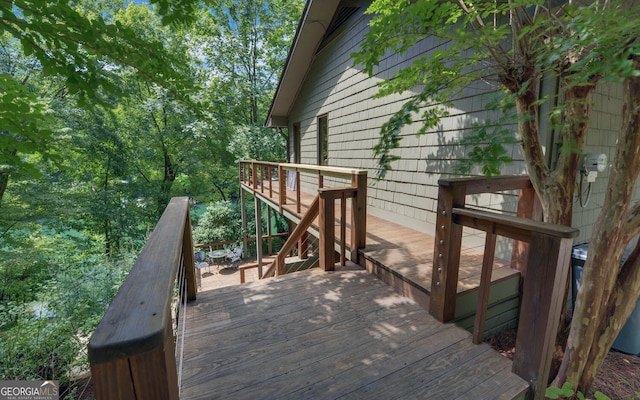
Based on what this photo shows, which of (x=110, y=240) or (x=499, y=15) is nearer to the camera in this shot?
(x=499, y=15)

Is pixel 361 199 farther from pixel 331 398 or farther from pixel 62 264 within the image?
pixel 62 264

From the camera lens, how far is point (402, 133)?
16.0 feet

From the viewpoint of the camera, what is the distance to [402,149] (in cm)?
493

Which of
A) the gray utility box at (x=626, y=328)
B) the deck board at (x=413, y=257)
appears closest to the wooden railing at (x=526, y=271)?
the deck board at (x=413, y=257)

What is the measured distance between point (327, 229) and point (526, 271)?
75.4 inches

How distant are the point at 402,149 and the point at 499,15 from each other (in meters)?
2.15

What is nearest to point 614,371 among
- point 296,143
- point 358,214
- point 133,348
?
point 358,214

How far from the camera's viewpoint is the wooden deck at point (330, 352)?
1.70 m

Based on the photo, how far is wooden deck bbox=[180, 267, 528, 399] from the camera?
5.57ft

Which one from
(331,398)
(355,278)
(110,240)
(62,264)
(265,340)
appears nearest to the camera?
(331,398)

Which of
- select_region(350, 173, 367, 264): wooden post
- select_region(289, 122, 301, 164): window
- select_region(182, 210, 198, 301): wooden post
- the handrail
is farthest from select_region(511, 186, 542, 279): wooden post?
select_region(289, 122, 301, 164): window

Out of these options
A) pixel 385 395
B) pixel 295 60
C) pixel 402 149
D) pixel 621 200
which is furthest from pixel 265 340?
pixel 295 60

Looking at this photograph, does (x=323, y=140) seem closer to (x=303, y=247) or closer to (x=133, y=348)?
(x=303, y=247)

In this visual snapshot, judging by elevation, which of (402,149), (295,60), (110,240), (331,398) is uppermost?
(295,60)
